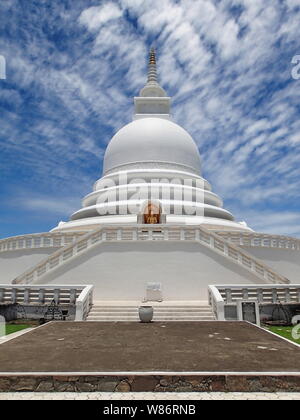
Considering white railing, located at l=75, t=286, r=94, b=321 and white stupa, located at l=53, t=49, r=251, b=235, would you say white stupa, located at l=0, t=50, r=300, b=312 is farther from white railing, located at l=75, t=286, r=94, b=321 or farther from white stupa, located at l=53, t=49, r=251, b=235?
white railing, located at l=75, t=286, r=94, b=321

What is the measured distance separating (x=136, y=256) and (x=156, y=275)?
4.57 ft

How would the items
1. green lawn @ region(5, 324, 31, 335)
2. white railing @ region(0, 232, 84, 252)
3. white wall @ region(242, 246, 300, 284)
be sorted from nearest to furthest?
1. green lawn @ region(5, 324, 31, 335)
2. white railing @ region(0, 232, 84, 252)
3. white wall @ region(242, 246, 300, 284)

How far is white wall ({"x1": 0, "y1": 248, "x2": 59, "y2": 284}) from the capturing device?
20.1 meters

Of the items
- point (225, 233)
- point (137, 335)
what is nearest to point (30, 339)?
point (137, 335)

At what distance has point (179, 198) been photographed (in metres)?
24.7

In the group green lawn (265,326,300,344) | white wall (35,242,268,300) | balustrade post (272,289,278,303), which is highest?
white wall (35,242,268,300)

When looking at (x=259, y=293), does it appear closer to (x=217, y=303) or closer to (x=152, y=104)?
(x=217, y=303)

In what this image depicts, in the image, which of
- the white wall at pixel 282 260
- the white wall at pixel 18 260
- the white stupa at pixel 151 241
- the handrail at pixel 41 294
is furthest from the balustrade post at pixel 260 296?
the white wall at pixel 18 260

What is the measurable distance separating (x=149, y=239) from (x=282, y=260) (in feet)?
32.3

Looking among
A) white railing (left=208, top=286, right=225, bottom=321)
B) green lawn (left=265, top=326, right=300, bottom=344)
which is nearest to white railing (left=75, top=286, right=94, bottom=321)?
white railing (left=208, top=286, right=225, bottom=321)

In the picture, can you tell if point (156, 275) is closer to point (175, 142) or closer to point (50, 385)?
point (50, 385)

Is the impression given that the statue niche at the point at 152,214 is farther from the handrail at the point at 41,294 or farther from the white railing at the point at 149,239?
the handrail at the point at 41,294

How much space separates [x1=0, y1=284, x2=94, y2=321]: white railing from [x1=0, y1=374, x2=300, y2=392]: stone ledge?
741 centimetres

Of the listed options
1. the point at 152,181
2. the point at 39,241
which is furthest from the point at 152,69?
the point at 39,241
